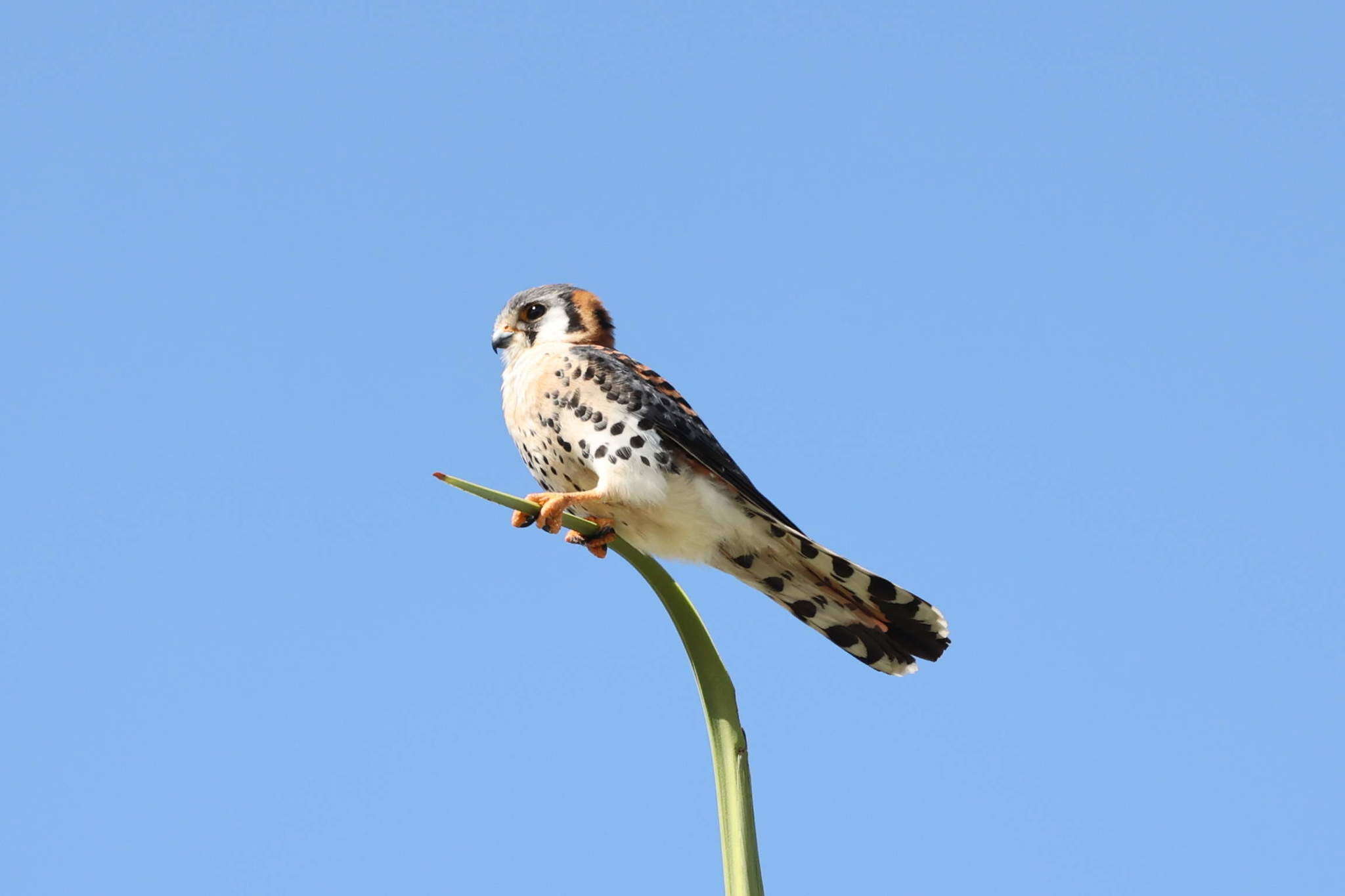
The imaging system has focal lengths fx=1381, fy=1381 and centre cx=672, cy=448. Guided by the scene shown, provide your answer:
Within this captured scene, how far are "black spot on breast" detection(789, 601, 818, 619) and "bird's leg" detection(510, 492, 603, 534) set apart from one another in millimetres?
646

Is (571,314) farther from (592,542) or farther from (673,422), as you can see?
(592,542)

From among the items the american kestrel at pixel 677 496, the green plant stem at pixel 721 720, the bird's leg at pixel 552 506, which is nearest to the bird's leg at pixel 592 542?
the bird's leg at pixel 552 506

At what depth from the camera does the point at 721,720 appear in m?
1.99

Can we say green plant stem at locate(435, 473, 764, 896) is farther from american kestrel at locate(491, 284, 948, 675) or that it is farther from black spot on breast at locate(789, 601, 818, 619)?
black spot on breast at locate(789, 601, 818, 619)

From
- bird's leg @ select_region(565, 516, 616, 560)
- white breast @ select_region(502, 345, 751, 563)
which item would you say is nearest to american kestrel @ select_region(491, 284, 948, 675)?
white breast @ select_region(502, 345, 751, 563)

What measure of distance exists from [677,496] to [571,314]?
0.93 metres

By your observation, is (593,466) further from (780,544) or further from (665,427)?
(780,544)

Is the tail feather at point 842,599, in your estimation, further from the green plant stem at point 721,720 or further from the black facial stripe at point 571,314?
the green plant stem at point 721,720

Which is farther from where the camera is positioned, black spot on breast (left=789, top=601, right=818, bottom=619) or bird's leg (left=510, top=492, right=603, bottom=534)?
black spot on breast (left=789, top=601, right=818, bottom=619)

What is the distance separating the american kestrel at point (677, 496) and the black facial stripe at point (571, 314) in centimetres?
28

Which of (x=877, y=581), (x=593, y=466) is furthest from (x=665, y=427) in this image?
(x=877, y=581)

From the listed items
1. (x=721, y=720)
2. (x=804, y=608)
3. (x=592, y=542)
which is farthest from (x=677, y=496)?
(x=721, y=720)

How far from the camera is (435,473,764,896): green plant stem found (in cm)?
179

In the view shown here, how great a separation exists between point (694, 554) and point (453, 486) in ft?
7.22
